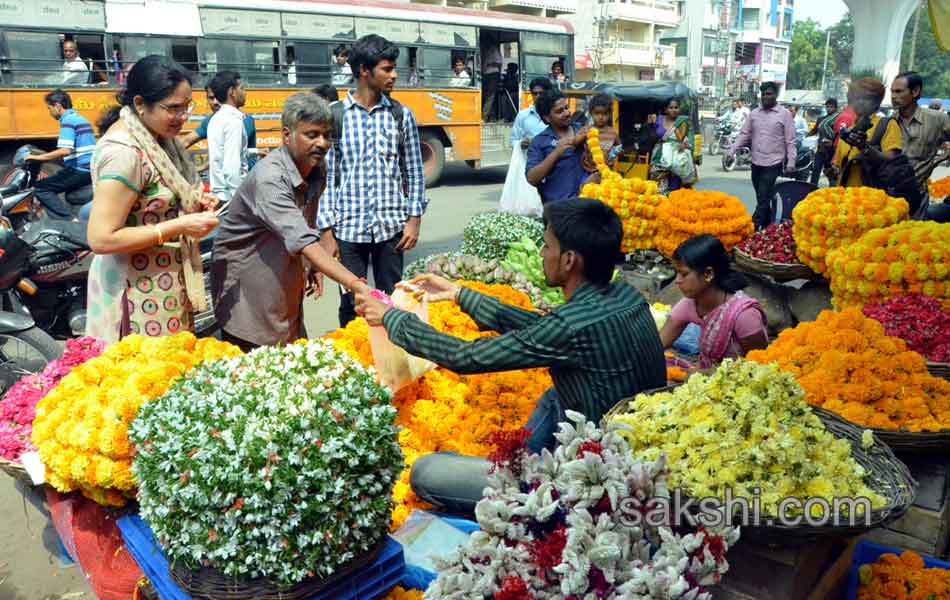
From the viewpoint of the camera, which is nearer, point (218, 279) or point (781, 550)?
point (781, 550)

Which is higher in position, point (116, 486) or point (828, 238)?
point (828, 238)

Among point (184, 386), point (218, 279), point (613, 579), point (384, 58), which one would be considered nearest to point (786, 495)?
point (613, 579)

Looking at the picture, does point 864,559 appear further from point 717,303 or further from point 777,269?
point 777,269

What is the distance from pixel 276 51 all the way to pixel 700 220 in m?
9.43

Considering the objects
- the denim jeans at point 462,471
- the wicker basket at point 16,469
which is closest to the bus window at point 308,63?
the wicker basket at point 16,469

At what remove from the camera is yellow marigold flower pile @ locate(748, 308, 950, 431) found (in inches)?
102

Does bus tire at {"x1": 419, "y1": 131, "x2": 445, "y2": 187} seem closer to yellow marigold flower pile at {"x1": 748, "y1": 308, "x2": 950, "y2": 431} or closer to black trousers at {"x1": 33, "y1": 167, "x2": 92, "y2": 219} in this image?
black trousers at {"x1": 33, "y1": 167, "x2": 92, "y2": 219}

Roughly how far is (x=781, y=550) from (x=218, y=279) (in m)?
2.59

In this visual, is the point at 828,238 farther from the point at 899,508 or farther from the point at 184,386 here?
the point at 184,386

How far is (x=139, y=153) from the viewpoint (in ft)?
9.29

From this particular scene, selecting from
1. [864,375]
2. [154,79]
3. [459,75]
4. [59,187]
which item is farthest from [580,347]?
[459,75]

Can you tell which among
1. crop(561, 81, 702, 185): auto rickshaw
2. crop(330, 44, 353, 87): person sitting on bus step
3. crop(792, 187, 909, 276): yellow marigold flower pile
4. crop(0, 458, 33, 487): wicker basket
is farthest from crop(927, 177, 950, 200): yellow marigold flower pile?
crop(330, 44, 353, 87): person sitting on bus step

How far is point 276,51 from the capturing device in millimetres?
12445

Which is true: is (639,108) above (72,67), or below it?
below
